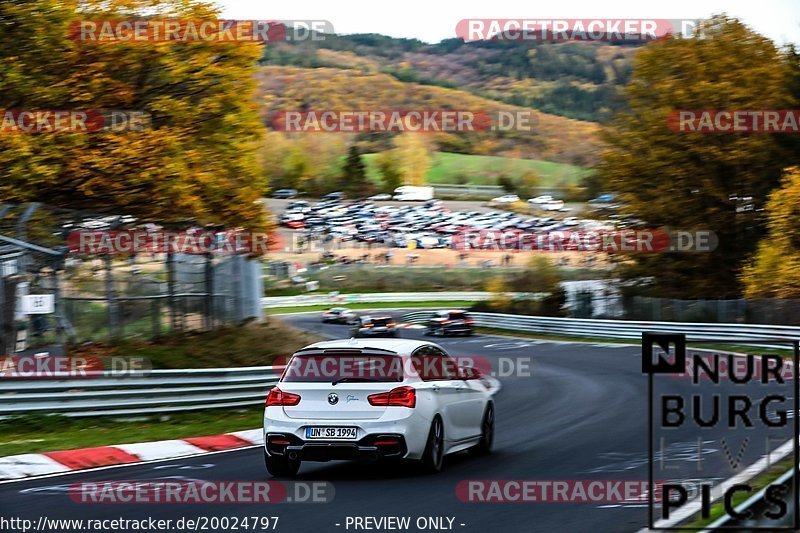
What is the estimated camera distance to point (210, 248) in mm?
24719

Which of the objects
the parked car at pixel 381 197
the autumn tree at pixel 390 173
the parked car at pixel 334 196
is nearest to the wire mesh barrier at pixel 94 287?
the parked car at pixel 334 196

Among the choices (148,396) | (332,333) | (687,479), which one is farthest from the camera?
(332,333)

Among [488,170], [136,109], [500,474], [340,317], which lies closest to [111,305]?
[136,109]

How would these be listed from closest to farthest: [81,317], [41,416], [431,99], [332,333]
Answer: [41,416], [81,317], [332,333], [431,99]

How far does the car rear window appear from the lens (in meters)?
11.5

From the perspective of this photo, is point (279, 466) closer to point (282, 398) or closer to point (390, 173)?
point (282, 398)

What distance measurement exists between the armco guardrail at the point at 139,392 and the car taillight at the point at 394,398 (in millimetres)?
7821

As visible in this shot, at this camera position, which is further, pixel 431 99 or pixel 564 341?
pixel 431 99

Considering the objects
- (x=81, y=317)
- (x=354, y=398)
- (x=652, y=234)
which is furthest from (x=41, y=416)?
Answer: (x=652, y=234)

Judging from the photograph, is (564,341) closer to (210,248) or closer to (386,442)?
(210,248)

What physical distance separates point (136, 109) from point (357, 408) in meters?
16.3

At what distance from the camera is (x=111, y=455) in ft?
45.5

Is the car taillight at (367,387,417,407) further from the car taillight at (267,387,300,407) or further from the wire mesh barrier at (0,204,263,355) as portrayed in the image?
the wire mesh barrier at (0,204,263,355)

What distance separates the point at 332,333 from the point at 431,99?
148074 mm
